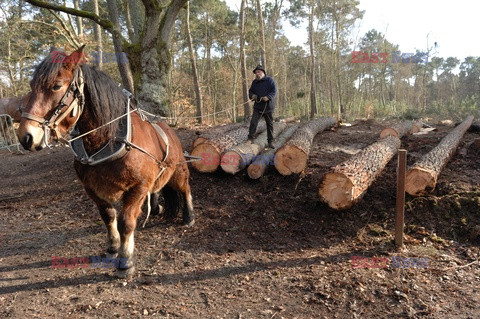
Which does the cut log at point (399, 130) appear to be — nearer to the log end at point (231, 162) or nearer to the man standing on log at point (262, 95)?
the man standing on log at point (262, 95)

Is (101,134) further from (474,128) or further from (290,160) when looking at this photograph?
(474,128)

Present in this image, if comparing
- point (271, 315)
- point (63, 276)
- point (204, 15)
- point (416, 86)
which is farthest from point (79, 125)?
point (416, 86)

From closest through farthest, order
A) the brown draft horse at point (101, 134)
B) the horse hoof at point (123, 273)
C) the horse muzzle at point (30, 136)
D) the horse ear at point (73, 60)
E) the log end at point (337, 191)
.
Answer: the horse muzzle at point (30, 136), the brown draft horse at point (101, 134), the horse ear at point (73, 60), the horse hoof at point (123, 273), the log end at point (337, 191)

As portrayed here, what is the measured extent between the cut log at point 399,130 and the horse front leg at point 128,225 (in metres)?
7.32

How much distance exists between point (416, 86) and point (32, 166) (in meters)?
51.9

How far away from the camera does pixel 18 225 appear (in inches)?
174

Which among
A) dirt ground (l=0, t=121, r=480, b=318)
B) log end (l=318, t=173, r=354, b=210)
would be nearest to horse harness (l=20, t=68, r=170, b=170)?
dirt ground (l=0, t=121, r=480, b=318)

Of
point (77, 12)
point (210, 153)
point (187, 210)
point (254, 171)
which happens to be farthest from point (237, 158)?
point (77, 12)

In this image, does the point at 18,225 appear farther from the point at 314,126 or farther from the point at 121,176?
the point at 314,126

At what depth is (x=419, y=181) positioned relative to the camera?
404 cm

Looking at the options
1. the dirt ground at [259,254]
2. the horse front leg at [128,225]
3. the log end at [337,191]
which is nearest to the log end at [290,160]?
the dirt ground at [259,254]

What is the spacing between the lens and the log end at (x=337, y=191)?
387cm

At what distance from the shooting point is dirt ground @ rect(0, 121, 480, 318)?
2.57 metres

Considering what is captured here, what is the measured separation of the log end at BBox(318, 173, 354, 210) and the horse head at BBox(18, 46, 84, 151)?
10.3 ft
